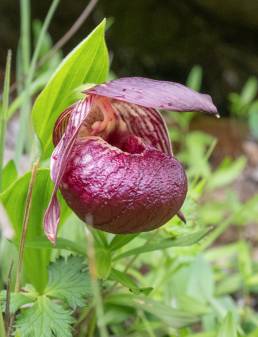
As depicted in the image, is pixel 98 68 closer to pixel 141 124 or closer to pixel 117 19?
pixel 141 124

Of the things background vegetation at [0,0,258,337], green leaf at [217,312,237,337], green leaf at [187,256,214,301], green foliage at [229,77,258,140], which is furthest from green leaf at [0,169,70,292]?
green foliage at [229,77,258,140]

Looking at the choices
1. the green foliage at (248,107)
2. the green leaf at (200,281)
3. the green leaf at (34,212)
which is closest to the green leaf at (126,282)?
the green leaf at (34,212)

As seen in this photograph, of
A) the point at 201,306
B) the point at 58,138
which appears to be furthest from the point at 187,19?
the point at 58,138

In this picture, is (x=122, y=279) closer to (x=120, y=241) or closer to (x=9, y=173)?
(x=120, y=241)

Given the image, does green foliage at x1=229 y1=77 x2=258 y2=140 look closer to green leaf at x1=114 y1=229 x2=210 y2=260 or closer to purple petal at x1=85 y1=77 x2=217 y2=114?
green leaf at x1=114 y1=229 x2=210 y2=260

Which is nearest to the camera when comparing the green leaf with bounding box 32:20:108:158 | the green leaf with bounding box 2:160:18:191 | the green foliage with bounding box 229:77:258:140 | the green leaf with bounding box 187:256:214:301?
the green leaf with bounding box 32:20:108:158

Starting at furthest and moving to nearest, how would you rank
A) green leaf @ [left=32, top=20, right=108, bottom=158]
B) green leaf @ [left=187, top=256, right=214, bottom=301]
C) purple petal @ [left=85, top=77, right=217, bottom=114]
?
green leaf @ [left=187, top=256, right=214, bottom=301], green leaf @ [left=32, top=20, right=108, bottom=158], purple petal @ [left=85, top=77, right=217, bottom=114]
